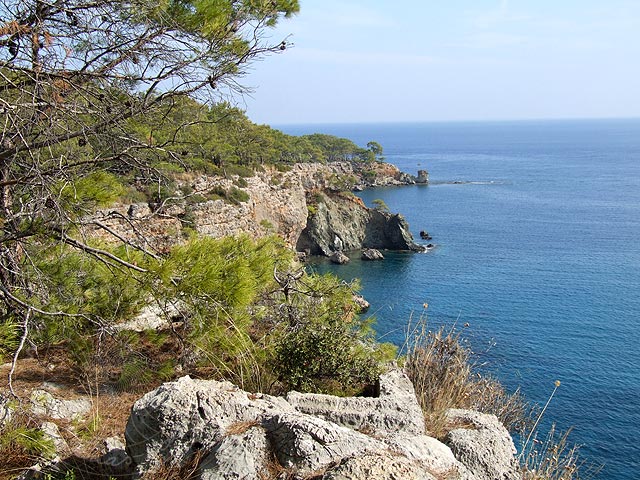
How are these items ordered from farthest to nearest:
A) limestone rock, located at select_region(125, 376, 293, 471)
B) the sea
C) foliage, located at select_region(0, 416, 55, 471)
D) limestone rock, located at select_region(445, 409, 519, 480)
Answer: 1. the sea
2. limestone rock, located at select_region(445, 409, 519, 480)
3. foliage, located at select_region(0, 416, 55, 471)
4. limestone rock, located at select_region(125, 376, 293, 471)

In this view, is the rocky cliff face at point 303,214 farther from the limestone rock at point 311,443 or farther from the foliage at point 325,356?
the limestone rock at point 311,443

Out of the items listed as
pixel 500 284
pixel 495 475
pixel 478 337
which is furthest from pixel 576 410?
pixel 495 475

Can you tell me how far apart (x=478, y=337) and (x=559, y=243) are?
74.1 ft

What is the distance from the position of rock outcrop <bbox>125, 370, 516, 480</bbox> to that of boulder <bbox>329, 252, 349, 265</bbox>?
1614 inches

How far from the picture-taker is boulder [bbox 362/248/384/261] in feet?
151

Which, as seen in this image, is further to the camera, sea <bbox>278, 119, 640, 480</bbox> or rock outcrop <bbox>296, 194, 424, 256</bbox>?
rock outcrop <bbox>296, 194, 424, 256</bbox>

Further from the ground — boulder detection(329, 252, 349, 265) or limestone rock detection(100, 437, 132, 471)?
limestone rock detection(100, 437, 132, 471)

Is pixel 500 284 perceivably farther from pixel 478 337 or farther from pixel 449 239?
pixel 449 239

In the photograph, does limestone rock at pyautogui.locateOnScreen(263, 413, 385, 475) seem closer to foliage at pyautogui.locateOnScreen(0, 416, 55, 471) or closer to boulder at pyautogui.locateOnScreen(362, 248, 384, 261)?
foliage at pyautogui.locateOnScreen(0, 416, 55, 471)

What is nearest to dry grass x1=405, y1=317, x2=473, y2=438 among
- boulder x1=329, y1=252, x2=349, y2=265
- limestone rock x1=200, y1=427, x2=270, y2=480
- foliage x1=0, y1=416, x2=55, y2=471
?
limestone rock x1=200, y1=427, x2=270, y2=480

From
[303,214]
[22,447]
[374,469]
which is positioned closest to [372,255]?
[303,214]

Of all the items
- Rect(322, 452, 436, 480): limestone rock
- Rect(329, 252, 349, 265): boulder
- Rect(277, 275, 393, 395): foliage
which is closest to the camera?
Rect(322, 452, 436, 480): limestone rock

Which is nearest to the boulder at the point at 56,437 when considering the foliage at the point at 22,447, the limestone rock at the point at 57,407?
the foliage at the point at 22,447

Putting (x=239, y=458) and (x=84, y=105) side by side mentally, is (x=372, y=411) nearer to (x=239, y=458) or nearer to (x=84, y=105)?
(x=239, y=458)
